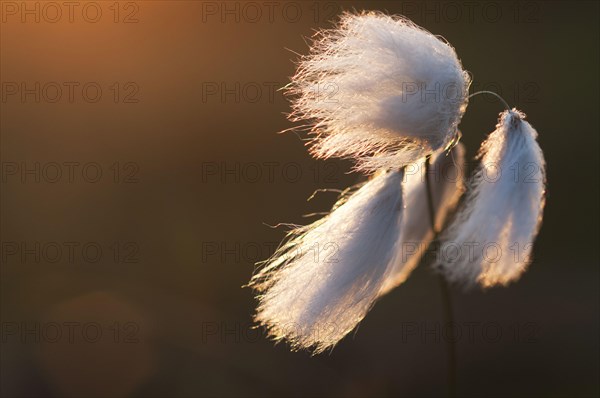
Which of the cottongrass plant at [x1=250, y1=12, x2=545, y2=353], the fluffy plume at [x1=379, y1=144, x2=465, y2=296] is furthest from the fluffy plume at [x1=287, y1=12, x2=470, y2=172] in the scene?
the fluffy plume at [x1=379, y1=144, x2=465, y2=296]

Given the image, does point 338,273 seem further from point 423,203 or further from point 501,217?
point 423,203

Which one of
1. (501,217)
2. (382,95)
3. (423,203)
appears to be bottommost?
(423,203)

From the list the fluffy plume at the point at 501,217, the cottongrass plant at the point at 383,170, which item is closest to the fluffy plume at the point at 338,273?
the cottongrass plant at the point at 383,170

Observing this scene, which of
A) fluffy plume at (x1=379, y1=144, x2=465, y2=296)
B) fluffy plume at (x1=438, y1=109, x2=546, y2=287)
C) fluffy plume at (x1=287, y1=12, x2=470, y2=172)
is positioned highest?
fluffy plume at (x1=287, y1=12, x2=470, y2=172)

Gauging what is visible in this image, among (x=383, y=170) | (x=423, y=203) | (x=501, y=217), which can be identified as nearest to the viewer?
(x=501, y=217)

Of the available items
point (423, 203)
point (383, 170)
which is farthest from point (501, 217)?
point (423, 203)

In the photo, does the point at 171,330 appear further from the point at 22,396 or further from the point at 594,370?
the point at 594,370

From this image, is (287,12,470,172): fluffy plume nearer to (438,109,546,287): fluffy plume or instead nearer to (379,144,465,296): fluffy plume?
(438,109,546,287): fluffy plume
